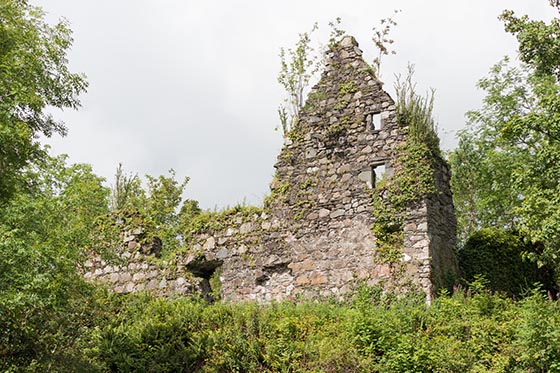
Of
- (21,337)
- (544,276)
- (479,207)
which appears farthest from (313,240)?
(479,207)

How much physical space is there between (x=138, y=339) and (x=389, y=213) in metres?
5.25

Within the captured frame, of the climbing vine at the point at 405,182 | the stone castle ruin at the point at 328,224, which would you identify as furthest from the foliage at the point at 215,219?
the climbing vine at the point at 405,182

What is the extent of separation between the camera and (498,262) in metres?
13.1

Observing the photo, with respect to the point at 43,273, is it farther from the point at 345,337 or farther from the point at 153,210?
the point at 153,210

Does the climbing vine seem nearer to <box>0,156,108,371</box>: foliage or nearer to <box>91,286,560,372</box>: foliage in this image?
<box>91,286,560,372</box>: foliage

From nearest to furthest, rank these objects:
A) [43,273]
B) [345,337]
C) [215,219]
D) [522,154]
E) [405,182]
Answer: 1. [43,273]
2. [345,337]
3. [405,182]
4. [215,219]
5. [522,154]

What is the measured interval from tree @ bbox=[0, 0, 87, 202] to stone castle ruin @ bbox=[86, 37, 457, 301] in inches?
172

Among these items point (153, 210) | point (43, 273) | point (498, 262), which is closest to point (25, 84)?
point (43, 273)

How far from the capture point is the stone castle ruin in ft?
40.3

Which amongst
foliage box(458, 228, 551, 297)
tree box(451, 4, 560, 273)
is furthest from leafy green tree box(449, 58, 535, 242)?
foliage box(458, 228, 551, 297)

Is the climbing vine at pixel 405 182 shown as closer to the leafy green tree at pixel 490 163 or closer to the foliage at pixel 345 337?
the foliage at pixel 345 337

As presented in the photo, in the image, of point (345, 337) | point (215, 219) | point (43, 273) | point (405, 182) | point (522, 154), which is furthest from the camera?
point (522, 154)

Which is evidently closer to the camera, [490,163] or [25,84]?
[25,84]

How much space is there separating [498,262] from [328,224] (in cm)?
358
